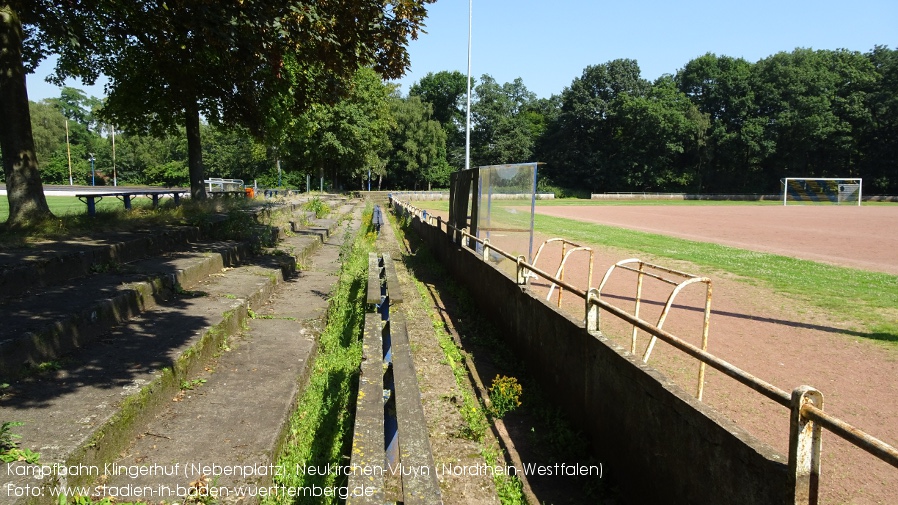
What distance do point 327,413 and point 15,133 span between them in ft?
22.9

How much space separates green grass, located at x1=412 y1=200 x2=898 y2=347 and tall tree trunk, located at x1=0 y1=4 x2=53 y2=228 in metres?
7.34

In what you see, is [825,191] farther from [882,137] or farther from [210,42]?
[210,42]

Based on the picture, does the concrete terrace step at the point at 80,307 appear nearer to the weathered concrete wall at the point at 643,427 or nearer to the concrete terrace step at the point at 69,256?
the concrete terrace step at the point at 69,256

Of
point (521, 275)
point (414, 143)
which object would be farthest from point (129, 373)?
point (414, 143)

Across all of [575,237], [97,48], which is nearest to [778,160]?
[575,237]

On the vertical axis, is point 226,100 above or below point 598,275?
above

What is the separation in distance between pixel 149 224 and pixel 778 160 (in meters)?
70.9

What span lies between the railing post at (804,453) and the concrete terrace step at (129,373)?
2993 millimetres

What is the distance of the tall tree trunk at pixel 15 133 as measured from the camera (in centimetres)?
792

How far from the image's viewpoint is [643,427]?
10.9 ft

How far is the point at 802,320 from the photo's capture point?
7.32 metres

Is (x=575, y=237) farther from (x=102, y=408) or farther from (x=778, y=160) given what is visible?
(x=778, y=160)

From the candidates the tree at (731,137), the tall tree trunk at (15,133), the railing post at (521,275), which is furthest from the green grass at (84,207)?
the tree at (731,137)

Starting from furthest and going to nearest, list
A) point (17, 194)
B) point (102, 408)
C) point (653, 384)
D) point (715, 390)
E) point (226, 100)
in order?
1. point (226, 100)
2. point (17, 194)
3. point (715, 390)
4. point (102, 408)
5. point (653, 384)
